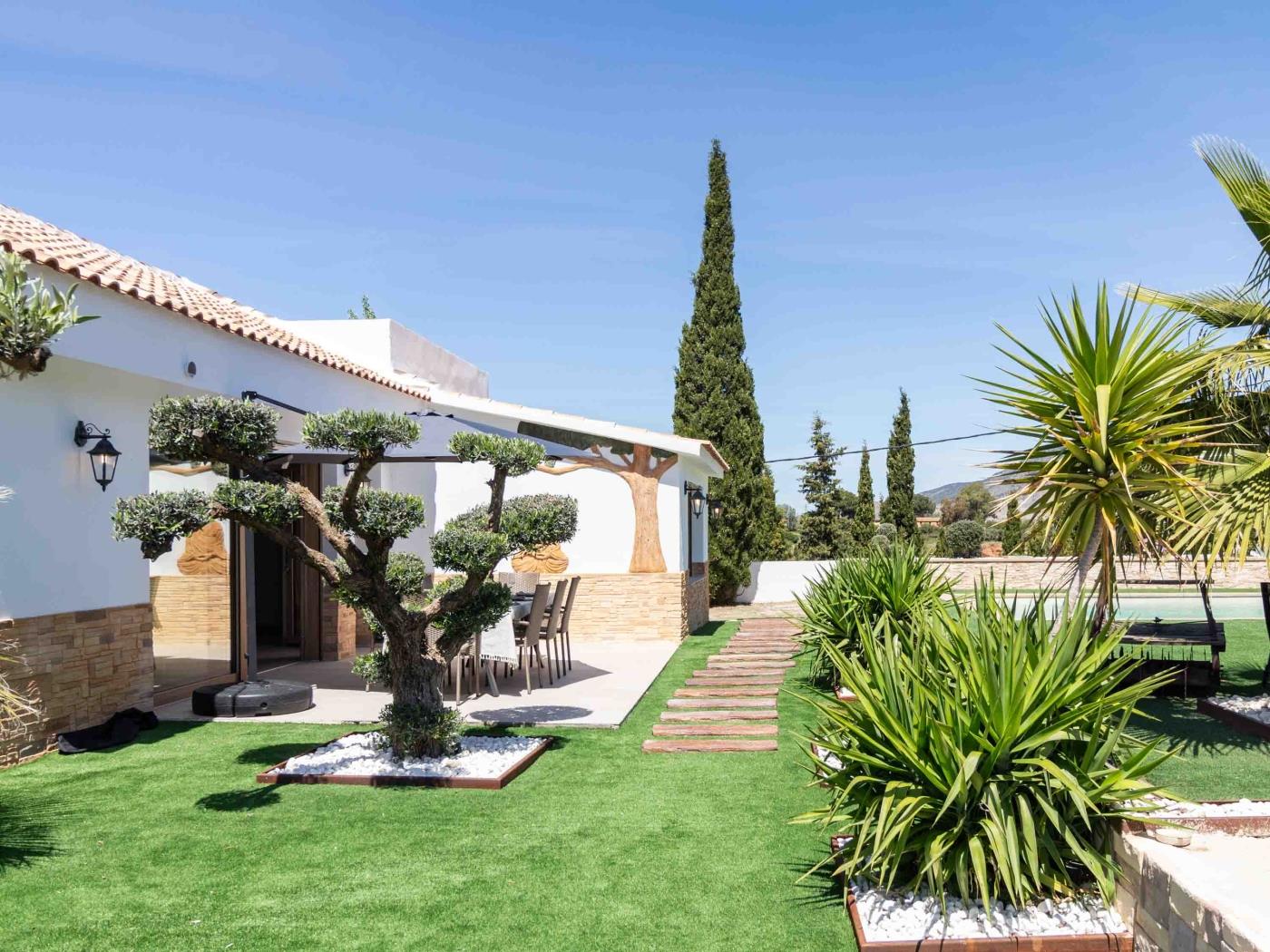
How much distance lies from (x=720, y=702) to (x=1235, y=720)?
16.0 ft

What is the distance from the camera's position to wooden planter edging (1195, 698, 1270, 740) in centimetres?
826

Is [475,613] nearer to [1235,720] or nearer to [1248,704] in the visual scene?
[1235,720]

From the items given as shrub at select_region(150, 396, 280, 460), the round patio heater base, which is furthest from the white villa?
shrub at select_region(150, 396, 280, 460)

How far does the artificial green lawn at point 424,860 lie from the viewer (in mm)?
4559

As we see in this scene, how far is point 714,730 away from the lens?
916 centimetres

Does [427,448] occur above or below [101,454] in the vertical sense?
above

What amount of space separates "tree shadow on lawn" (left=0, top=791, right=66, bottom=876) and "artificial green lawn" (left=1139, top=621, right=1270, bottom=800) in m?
6.63

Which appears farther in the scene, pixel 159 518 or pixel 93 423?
pixel 93 423

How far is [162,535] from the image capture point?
6.38 m

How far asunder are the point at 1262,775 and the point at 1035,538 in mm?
2800

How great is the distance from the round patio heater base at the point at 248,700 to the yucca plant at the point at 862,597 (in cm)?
563

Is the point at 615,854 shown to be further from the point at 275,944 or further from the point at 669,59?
the point at 669,59

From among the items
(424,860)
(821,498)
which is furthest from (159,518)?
(821,498)

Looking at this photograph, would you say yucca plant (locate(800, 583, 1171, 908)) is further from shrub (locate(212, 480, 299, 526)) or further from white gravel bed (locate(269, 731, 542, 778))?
shrub (locate(212, 480, 299, 526))
